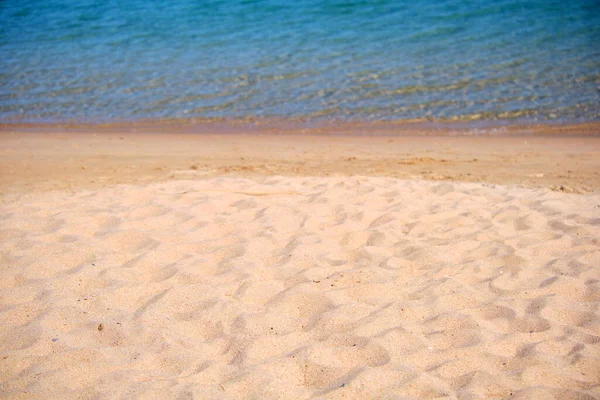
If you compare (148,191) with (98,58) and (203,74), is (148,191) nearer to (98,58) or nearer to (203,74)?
(203,74)

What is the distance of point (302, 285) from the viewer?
3189 mm

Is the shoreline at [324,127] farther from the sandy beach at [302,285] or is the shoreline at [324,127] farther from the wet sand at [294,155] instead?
the sandy beach at [302,285]

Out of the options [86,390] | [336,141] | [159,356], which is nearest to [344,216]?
[159,356]

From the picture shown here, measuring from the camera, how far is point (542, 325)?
2799 mm

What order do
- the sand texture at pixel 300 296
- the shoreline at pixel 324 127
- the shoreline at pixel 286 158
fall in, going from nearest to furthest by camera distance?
the sand texture at pixel 300 296 → the shoreline at pixel 286 158 → the shoreline at pixel 324 127

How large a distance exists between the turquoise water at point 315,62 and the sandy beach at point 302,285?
3733 mm

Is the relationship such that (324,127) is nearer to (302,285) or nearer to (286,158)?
(286,158)

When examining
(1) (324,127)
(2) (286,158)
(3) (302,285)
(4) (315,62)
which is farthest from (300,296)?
(4) (315,62)

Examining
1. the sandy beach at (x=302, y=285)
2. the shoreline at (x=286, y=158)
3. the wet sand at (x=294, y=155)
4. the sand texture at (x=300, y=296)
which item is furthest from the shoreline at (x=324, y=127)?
the sand texture at (x=300, y=296)

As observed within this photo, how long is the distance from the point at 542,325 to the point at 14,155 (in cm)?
672

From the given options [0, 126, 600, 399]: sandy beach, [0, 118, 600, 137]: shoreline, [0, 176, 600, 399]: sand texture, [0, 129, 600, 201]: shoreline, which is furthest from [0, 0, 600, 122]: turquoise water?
[0, 176, 600, 399]: sand texture

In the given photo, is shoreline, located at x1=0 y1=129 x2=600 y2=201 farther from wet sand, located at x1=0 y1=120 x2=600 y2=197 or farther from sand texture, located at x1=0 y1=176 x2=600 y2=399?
sand texture, located at x1=0 y1=176 x2=600 y2=399

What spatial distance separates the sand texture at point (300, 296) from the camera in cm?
238

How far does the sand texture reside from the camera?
2385 mm
